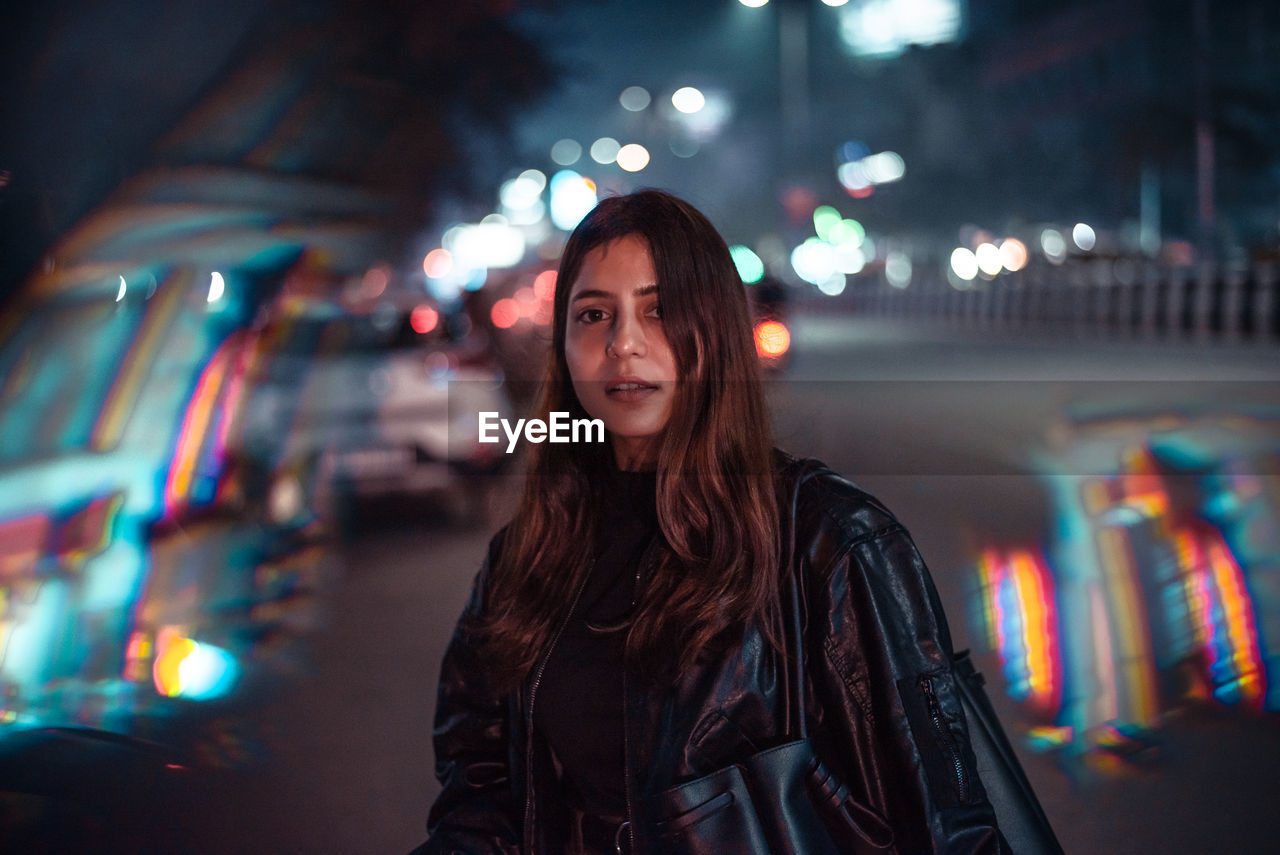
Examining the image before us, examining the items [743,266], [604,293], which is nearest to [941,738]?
[604,293]

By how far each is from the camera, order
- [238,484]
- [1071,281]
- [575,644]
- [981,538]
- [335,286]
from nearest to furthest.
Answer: [575,644]
[981,538]
[238,484]
[335,286]
[1071,281]

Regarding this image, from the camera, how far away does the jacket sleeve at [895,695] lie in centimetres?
173

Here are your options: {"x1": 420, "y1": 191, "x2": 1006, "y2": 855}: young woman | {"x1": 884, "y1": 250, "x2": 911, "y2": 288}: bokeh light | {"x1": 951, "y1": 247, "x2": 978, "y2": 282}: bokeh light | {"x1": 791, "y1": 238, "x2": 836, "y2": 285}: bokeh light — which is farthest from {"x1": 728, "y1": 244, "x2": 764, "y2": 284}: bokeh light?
{"x1": 951, "y1": 247, "x2": 978, "y2": 282}: bokeh light

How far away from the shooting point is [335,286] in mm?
14828

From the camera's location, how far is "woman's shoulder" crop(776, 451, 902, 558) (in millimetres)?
1832

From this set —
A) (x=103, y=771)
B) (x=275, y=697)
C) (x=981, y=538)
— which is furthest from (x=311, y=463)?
(x=103, y=771)

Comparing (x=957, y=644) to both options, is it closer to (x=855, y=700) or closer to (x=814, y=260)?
(x=855, y=700)

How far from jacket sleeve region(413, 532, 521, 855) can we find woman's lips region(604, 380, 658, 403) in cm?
56

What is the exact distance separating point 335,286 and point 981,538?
10.1m

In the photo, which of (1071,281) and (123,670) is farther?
(1071,281)

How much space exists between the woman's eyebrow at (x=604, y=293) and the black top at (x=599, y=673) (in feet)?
1.15

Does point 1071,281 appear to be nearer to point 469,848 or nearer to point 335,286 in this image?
point 335,286

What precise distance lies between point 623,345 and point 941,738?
86 cm

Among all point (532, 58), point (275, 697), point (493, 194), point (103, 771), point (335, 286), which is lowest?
point (275, 697)
